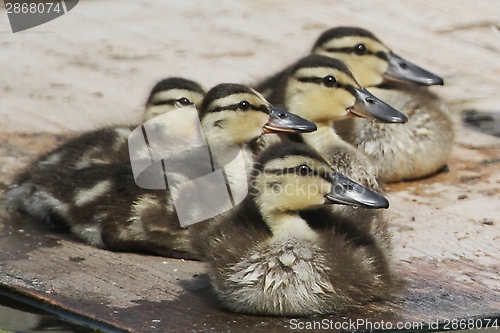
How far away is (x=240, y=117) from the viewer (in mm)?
3812

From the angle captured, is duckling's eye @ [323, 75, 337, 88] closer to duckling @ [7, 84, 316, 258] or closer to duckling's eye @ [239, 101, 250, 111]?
duckling @ [7, 84, 316, 258]

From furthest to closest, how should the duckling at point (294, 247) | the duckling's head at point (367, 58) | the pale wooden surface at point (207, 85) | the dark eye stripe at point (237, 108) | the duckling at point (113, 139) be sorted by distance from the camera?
1. the duckling's head at point (367, 58)
2. the duckling at point (113, 139)
3. the dark eye stripe at point (237, 108)
4. the pale wooden surface at point (207, 85)
5. the duckling at point (294, 247)

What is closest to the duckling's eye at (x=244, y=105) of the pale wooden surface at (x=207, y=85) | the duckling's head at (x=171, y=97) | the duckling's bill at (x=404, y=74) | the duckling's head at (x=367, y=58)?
the duckling's head at (x=171, y=97)

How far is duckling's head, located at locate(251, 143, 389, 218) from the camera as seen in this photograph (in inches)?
125

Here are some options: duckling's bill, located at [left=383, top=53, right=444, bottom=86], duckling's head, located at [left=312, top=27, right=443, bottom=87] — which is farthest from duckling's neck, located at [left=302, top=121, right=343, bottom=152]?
duckling's bill, located at [left=383, top=53, right=444, bottom=86]

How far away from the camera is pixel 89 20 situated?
20.4 feet

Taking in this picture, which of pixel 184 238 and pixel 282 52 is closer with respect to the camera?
pixel 184 238

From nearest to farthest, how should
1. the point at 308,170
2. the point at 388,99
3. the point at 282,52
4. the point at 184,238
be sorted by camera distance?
the point at 308,170, the point at 184,238, the point at 388,99, the point at 282,52

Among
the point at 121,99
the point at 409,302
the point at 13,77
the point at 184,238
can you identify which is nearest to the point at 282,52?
the point at 121,99

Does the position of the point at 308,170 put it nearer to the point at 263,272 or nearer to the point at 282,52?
the point at 263,272

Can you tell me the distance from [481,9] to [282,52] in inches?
57.9

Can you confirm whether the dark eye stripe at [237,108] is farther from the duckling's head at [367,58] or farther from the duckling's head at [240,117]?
the duckling's head at [367,58]

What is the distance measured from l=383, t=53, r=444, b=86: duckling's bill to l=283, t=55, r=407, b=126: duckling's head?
0.42 meters

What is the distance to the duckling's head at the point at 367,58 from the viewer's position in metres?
4.49
